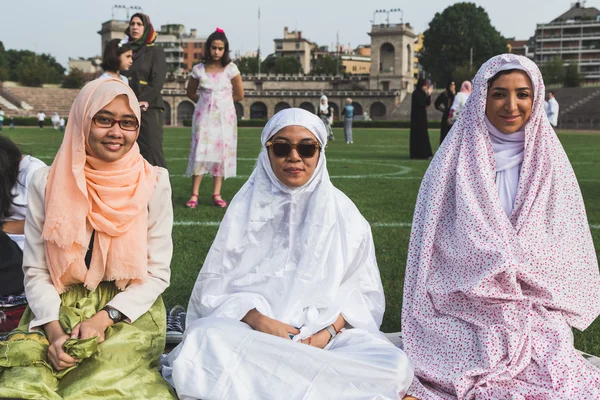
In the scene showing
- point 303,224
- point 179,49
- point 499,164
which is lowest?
point 303,224

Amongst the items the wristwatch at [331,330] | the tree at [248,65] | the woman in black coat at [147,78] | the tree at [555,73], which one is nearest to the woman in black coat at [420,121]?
the woman in black coat at [147,78]

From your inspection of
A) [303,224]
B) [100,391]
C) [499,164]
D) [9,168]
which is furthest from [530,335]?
[9,168]

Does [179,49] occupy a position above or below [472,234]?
above

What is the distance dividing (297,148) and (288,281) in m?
0.60

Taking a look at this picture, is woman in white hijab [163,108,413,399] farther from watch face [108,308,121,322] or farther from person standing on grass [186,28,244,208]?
person standing on grass [186,28,244,208]

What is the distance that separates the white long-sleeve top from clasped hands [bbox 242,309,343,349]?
42 cm

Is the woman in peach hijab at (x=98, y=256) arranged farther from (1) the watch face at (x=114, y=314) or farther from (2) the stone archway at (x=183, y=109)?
(2) the stone archway at (x=183, y=109)

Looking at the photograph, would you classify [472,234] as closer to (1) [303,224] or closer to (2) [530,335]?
(2) [530,335]

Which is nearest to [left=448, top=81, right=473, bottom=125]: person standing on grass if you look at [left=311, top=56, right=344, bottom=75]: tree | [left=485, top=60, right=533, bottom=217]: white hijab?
[left=485, top=60, right=533, bottom=217]: white hijab

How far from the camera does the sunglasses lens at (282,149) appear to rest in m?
3.03

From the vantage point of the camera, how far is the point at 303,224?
10.1 feet

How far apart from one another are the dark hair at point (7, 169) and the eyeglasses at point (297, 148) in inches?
61.4

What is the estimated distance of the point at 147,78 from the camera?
6969 mm

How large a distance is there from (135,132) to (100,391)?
1.04 meters
